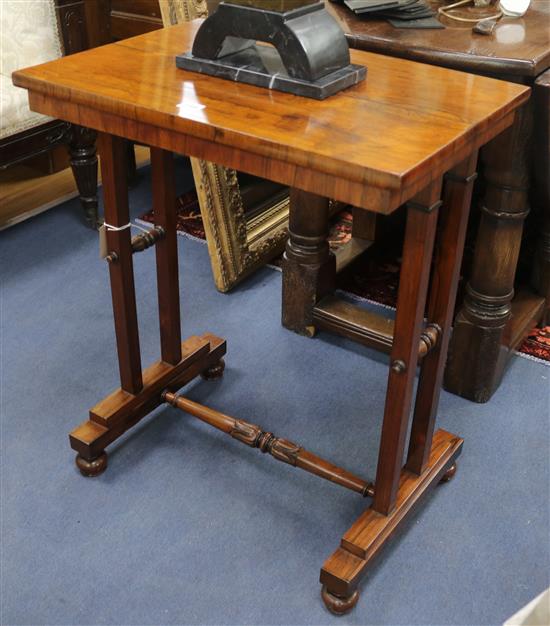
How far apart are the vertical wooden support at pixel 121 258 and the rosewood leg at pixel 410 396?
0.63 m

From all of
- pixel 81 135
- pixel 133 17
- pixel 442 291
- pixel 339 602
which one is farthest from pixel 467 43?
pixel 133 17

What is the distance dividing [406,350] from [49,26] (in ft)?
6.15

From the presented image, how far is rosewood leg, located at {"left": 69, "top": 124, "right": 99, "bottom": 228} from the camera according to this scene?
9.31ft

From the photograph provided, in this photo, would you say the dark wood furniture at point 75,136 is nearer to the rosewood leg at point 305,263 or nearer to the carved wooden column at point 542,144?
the rosewood leg at point 305,263

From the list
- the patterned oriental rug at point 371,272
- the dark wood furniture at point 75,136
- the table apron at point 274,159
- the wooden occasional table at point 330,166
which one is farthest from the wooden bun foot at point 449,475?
the dark wood furniture at point 75,136

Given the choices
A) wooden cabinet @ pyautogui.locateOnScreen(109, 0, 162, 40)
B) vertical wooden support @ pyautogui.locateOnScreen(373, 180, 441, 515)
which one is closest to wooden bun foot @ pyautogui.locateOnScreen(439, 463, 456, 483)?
vertical wooden support @ pyautogui.locateOnScreen(373, 180, 441, 515)

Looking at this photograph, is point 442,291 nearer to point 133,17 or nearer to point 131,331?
point 131,331

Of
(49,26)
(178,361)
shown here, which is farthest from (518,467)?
(49,26)

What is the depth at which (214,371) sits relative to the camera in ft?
7.38

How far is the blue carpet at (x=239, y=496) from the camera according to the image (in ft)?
5.47

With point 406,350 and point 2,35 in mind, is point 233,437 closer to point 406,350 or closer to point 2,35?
point 406,350

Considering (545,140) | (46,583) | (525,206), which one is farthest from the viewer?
(525,206)

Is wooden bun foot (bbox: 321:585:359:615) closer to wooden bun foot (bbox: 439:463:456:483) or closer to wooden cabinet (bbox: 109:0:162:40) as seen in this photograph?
wooden bun foot (bbox: 439:463:456:483)

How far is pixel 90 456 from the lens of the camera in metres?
1.92
